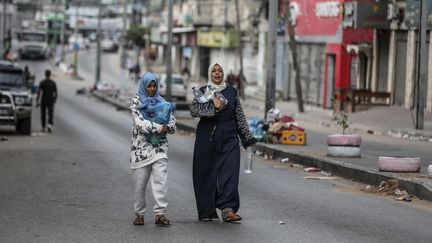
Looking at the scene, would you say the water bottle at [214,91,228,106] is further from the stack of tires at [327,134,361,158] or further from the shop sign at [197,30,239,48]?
the shop sign at [197,30,239,48]

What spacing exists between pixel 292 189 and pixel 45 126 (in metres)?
18.6

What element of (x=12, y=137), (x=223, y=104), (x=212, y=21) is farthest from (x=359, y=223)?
(x=212, y=21)

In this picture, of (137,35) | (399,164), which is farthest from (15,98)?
(137,35)

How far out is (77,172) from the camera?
19.7 meters

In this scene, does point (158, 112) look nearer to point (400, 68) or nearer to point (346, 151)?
point (346, 151)

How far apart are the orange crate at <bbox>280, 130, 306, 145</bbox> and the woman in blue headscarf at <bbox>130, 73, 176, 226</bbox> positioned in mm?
14472

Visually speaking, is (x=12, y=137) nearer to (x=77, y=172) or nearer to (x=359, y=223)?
(x=77, y=172)

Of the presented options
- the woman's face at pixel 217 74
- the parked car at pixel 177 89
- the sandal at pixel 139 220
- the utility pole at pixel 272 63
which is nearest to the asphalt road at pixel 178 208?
the sandal at pixel 139 220

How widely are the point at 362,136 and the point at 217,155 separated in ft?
69.3

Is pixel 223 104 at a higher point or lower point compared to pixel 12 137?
higher

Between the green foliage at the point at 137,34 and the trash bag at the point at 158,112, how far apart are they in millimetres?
110205

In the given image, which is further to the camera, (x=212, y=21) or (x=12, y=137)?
(x=212, y=21)

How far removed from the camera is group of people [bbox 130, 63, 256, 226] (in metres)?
12.6

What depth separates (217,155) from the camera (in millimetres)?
13148
